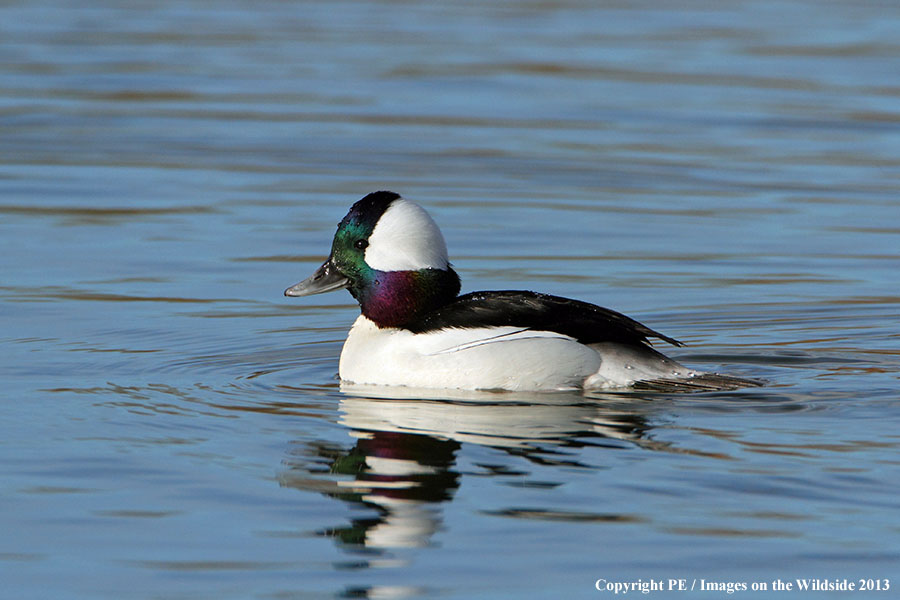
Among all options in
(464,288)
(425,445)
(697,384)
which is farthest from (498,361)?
(464,288)

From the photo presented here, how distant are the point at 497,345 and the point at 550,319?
30cm

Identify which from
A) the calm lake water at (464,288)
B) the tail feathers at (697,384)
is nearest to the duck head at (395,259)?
the calm lake water at (464,288)

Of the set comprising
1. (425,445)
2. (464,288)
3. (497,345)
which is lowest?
(425,445)

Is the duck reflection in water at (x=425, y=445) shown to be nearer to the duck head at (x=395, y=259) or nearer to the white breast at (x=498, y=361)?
the white breast at (x=498, y=361)

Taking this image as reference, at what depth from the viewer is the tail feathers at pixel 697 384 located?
859 centimetres

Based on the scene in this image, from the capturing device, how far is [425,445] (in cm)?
757

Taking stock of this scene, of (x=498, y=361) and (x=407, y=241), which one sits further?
(x=407, y=241)

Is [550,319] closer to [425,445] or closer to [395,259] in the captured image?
[395,259]

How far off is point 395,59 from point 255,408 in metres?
14.6

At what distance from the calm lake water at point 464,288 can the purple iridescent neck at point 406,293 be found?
21.4 inches

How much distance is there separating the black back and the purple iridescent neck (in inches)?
11.8

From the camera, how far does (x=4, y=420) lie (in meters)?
8.14

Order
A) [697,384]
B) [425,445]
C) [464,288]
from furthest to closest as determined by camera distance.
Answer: [464,288], [697,384], [425,445]

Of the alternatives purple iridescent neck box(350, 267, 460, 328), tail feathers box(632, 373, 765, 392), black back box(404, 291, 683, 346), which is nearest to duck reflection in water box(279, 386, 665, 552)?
tail feathers box(632, 373, 765, 392)
